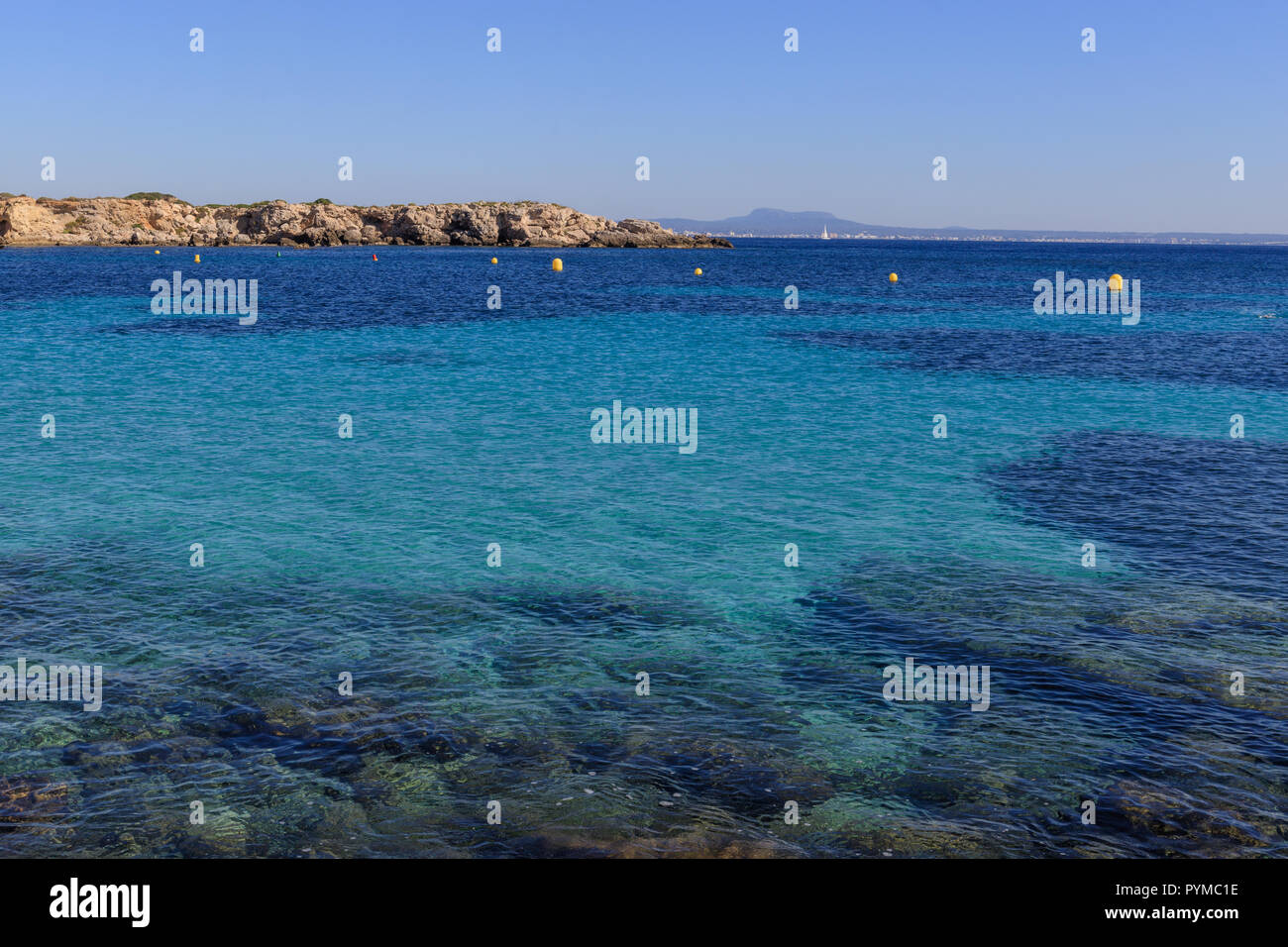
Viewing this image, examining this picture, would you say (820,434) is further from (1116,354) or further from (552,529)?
(1116,354)

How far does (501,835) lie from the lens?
12109 millimetres

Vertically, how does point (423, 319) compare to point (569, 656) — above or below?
above

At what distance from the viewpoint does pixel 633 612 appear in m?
19.7

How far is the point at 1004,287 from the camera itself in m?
117

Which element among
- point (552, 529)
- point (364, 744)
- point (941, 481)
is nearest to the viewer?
point (364, 744)

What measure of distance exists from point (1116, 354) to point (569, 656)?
169 ft

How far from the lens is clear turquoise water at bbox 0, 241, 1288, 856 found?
502 inches

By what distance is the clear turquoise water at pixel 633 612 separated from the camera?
1276cm

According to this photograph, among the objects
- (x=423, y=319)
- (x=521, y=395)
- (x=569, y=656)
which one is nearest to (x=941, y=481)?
(x=569, y=656)
